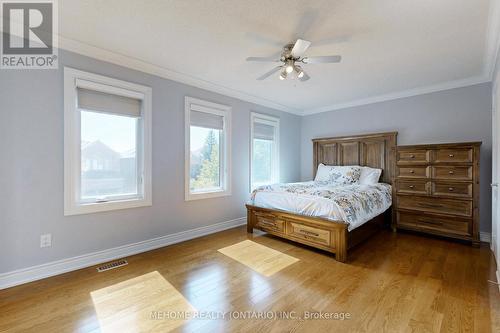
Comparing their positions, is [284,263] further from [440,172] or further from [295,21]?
[440,172]

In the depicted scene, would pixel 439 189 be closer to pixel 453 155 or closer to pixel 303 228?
pixel 453 155

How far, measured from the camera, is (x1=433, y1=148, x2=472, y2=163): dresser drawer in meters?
3.22

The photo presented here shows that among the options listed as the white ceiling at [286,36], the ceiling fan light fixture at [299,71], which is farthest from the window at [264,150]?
the ceiling fan light fixture at [299,71]

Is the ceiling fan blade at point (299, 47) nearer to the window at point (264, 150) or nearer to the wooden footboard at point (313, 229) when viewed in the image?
the wooden footboard at point (313, 229)

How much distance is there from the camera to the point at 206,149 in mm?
3832

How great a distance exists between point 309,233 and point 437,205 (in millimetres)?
2088

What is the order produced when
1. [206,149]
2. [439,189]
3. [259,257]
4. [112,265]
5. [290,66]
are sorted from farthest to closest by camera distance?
[206,149], [439,189], [259,257], [112,265], [290,66]

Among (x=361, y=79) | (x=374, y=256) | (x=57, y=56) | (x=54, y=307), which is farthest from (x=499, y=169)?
(x=57, y=56)

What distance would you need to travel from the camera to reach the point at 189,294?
206 cm

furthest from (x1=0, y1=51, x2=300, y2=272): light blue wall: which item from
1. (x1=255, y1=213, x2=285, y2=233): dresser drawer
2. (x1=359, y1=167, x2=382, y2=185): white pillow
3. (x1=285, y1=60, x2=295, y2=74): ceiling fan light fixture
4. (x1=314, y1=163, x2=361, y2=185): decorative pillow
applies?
(x1=359, y1=167, x2=382, y2=185): white pillow

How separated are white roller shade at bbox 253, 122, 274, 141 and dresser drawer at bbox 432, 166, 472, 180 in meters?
2.88

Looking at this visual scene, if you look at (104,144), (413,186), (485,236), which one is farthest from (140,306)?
(485,236)

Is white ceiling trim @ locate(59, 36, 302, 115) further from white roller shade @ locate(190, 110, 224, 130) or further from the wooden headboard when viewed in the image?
the wooden headboard

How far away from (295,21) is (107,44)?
2.04 metres
